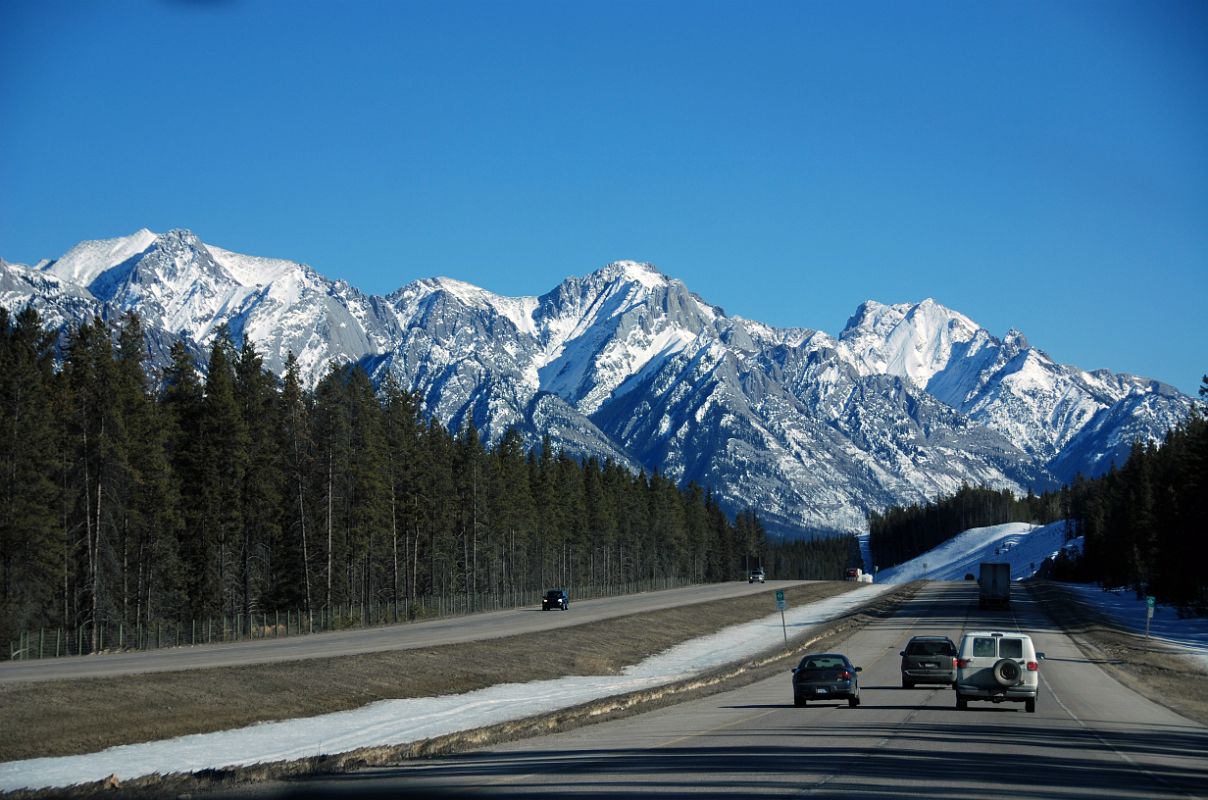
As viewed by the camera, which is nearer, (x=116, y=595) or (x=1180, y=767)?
(x=1180, y=767)

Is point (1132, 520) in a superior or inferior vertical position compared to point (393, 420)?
inferior

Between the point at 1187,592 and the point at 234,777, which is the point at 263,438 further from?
the point at 1187,592

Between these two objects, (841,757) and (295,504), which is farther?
(295,504)

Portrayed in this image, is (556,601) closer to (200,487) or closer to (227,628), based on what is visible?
(227,628)

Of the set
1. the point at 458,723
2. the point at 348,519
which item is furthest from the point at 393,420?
the point at 458,723

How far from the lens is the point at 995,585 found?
97.4 metres

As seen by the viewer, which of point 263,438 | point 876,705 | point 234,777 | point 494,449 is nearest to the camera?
point 234,777

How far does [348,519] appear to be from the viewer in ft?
285

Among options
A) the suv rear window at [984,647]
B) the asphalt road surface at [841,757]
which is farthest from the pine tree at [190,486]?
the suv rear window at [984,647]

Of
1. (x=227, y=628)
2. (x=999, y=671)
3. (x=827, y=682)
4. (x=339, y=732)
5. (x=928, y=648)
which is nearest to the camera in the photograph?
(x=999, y=671)

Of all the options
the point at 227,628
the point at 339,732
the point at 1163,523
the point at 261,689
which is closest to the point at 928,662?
the point at 339,732

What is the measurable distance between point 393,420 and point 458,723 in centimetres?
6475

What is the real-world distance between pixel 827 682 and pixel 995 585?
65.8m

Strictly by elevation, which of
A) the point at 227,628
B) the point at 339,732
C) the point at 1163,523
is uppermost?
the point at 1163,523
